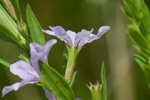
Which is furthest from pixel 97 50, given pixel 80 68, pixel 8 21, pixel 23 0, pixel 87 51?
pixel 8 21

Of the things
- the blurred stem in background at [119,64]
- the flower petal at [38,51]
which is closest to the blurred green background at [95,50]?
the blurred stem in background at [119,64]

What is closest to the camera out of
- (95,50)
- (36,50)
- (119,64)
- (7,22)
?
(36,50)

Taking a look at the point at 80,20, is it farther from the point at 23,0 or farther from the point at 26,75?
the point at 26,75

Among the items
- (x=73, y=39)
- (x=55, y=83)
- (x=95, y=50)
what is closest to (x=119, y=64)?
(x=95, y=50)

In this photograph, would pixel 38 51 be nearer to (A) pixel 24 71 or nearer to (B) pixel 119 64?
(A) pixel 24 71

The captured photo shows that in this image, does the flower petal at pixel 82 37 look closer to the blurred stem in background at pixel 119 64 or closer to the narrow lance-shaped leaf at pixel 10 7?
the narrow lance-shaped leaf at pixel 10 7

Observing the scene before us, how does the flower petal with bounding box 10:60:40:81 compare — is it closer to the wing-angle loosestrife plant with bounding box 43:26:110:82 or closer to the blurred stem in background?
the wing-angle loosestrife plant with bounding box 43:26:110:82

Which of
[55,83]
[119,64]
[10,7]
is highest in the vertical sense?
[119,64]
